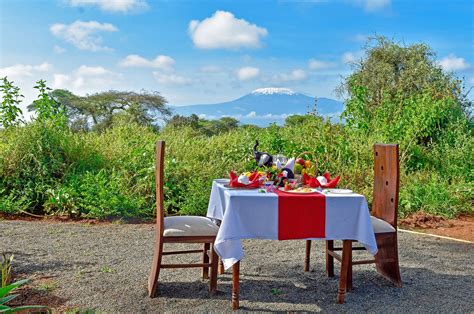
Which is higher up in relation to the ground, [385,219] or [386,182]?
[386,182]

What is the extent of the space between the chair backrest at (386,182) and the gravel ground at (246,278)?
552 millimetres

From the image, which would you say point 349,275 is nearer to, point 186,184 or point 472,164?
point 186,184

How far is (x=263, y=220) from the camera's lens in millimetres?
3564

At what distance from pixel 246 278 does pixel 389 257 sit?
1154 mm

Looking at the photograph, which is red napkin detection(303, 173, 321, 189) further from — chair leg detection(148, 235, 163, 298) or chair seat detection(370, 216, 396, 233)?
chair leg detection(148, 235, 163, 298)

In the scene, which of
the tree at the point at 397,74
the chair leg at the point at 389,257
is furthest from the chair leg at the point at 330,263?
the tree at the point at 397,74

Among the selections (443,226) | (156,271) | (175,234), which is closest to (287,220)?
(175,234)

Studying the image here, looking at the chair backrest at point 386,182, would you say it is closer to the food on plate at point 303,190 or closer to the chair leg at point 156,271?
the food on plate at point 303,190

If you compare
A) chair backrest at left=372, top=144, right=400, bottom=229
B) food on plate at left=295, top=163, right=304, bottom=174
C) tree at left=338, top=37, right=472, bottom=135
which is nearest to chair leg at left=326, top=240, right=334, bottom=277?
chair backrest at left=372, top=144, right=400, bottom=229

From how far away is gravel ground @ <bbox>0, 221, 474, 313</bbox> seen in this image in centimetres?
363

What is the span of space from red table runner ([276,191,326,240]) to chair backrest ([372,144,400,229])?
784 millimetres

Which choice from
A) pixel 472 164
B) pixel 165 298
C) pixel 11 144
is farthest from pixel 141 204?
pixel 472 164

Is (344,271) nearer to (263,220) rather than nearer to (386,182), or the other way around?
(263,220)

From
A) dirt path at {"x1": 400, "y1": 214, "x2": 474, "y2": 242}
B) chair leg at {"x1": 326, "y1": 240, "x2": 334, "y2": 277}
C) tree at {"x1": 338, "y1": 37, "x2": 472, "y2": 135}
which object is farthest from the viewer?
tree at {"x1": 338, "y1": 37, "x2": 472, "y2": 135}
